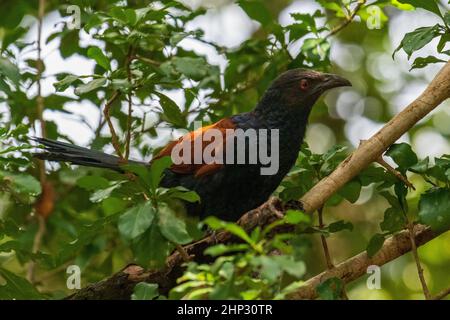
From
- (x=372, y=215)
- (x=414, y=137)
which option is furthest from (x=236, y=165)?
(x=414, y=137)

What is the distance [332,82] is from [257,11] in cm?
80

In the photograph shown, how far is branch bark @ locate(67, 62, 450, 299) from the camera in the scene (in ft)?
12.9

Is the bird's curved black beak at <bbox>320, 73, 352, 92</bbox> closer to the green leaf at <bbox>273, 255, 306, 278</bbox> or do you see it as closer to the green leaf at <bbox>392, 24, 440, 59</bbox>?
the green leaf at <bbox>392, 24, 440, 59</bbox>

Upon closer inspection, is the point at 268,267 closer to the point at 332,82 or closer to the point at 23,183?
the point at 23,183

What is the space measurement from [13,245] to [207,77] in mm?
1695

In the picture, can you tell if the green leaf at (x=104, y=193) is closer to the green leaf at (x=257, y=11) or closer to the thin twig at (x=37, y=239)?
the thin twig at (x=37, y=239)

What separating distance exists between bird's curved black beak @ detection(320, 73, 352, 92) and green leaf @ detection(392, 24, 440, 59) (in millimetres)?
904

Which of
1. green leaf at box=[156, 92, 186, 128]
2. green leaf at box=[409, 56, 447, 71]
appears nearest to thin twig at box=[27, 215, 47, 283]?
green leaf at box=[156, 92, 186, 128]

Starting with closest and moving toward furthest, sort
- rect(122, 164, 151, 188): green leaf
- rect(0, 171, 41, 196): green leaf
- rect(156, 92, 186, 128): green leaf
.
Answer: rect(122, 164, 151, 188): green leaf
rect(0, 171, 41, 196): green leaf
rect(156, 92, 186, 128): green leaf

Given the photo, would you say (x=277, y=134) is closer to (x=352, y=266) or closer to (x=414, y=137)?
(x=352, y=266)

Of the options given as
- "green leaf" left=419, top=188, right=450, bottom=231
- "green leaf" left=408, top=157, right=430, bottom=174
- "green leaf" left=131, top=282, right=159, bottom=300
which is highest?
"green leaf" left=408, top=157, right=430, bottom=174

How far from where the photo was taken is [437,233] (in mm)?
4039

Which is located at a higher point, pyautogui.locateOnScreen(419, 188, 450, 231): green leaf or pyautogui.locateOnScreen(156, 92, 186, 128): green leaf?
pyautogui.locateOnScreen(156, 92, 186, 128): green leaf
